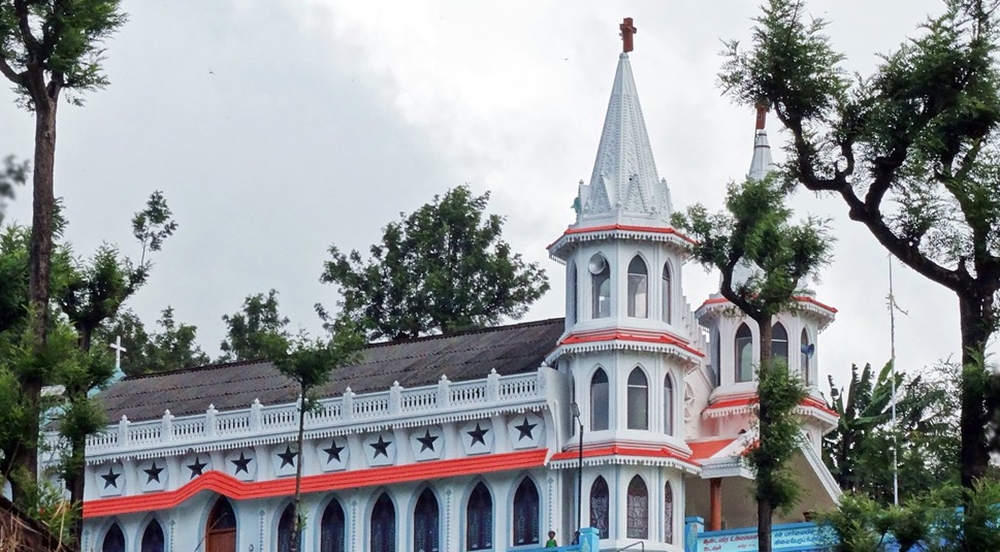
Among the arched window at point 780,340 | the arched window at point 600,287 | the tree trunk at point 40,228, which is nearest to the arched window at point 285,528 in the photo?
the arched window at point 600,287

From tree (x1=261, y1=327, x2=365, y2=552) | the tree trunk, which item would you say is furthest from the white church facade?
the tree trunk

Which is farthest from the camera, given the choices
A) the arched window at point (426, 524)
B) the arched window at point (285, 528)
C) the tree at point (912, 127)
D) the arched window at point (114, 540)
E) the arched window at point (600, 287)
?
the arched window at point (114, 540)

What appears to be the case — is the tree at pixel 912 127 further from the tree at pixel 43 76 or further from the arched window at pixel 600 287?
the arched window at pixel 600 287

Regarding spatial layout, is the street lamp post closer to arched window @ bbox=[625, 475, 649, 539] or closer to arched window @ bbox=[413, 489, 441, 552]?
arched window @ bbox=[625, 475, 649, 539]

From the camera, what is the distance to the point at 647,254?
185 feet

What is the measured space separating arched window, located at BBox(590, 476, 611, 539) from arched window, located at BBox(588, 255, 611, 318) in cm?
410

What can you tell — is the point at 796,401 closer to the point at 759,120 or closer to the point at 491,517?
the point at 491,517

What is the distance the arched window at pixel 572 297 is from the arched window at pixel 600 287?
1.40 ft

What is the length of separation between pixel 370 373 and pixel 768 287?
2169cm

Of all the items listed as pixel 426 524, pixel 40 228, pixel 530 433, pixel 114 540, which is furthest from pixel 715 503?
pixel 40 228

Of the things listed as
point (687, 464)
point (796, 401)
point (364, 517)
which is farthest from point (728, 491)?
point (796, 401)

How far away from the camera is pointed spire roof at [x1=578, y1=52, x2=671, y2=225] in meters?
56.5

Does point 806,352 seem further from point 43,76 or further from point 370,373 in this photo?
point 43,76

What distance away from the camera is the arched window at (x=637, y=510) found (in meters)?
54.5
